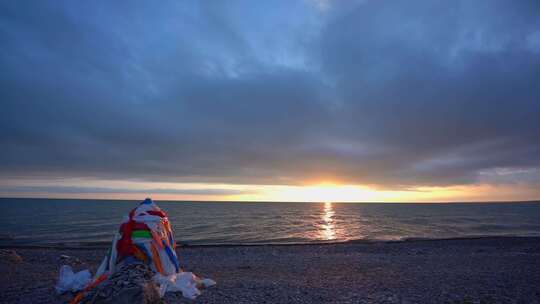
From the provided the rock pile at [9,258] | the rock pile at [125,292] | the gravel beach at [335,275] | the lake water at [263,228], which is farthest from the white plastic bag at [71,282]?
the lake water at [263,228]

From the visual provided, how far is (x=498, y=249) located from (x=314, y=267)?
16649mm

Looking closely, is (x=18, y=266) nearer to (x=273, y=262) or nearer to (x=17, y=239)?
(x=273, y=262)

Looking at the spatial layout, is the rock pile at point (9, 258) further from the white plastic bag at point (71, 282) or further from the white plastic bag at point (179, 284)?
the white plastic bag at point (179, 284)

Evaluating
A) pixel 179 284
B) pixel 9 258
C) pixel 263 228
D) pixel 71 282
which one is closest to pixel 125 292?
pixel 179 284

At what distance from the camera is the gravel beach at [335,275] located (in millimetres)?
9219

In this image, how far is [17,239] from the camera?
30891 mm

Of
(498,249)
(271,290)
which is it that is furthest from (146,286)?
(498,249)

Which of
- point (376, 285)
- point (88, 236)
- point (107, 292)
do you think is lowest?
point (88, 236)

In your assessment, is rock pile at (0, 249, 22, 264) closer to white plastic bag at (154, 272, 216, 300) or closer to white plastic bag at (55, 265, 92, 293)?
white plastic bag at (55, 265, 92, 293)

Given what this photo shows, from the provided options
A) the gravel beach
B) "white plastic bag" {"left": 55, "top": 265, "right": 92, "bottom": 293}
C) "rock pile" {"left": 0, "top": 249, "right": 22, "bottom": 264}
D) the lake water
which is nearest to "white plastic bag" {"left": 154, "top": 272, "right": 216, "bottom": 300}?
the gravel beach

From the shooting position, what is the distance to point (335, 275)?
13109mm

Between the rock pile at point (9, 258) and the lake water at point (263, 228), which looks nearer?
the rock pile at point (9, 258)

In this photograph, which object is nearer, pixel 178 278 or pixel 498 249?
pixel 178 278

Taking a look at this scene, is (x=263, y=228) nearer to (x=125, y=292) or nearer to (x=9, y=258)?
(x=9, y=258)
